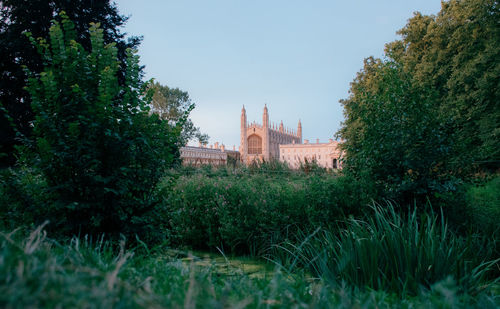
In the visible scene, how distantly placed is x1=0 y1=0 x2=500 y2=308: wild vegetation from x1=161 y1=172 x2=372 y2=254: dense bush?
0.03 meters

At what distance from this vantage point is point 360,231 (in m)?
3.19

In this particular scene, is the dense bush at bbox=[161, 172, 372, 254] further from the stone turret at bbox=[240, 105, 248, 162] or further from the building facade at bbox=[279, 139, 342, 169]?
the stone turret at bbox=[240, 105, 248, 162]

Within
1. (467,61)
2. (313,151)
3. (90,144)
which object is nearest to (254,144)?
(313,151)

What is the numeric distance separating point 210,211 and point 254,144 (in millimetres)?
63140

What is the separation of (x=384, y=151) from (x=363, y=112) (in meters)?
0.91

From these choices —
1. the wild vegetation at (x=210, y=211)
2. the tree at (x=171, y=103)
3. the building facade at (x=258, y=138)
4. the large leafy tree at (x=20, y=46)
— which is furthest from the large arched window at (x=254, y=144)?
the wild vegetation at (x=210, y=211)

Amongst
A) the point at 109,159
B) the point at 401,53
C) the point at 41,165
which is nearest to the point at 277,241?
the point at 109,159

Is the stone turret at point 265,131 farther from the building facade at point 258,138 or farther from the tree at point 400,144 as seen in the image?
the tree at point 400,144

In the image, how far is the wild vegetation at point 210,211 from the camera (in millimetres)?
1250

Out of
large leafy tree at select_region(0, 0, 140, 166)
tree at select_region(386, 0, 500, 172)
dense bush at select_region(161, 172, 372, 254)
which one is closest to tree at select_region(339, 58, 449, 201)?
dense bush at select_region(161, 172, 372, 254)

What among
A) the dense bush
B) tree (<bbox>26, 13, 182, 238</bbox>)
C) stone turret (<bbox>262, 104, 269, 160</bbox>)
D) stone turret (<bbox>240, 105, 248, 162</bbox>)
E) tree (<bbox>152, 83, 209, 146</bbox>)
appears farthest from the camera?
stone turret (<bbox>240, 105, 248, 162</bbox>)

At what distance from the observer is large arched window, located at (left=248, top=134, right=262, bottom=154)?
68.6 metres

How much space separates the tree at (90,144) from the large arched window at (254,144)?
6533 centimetres

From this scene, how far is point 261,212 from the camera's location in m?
5.60
